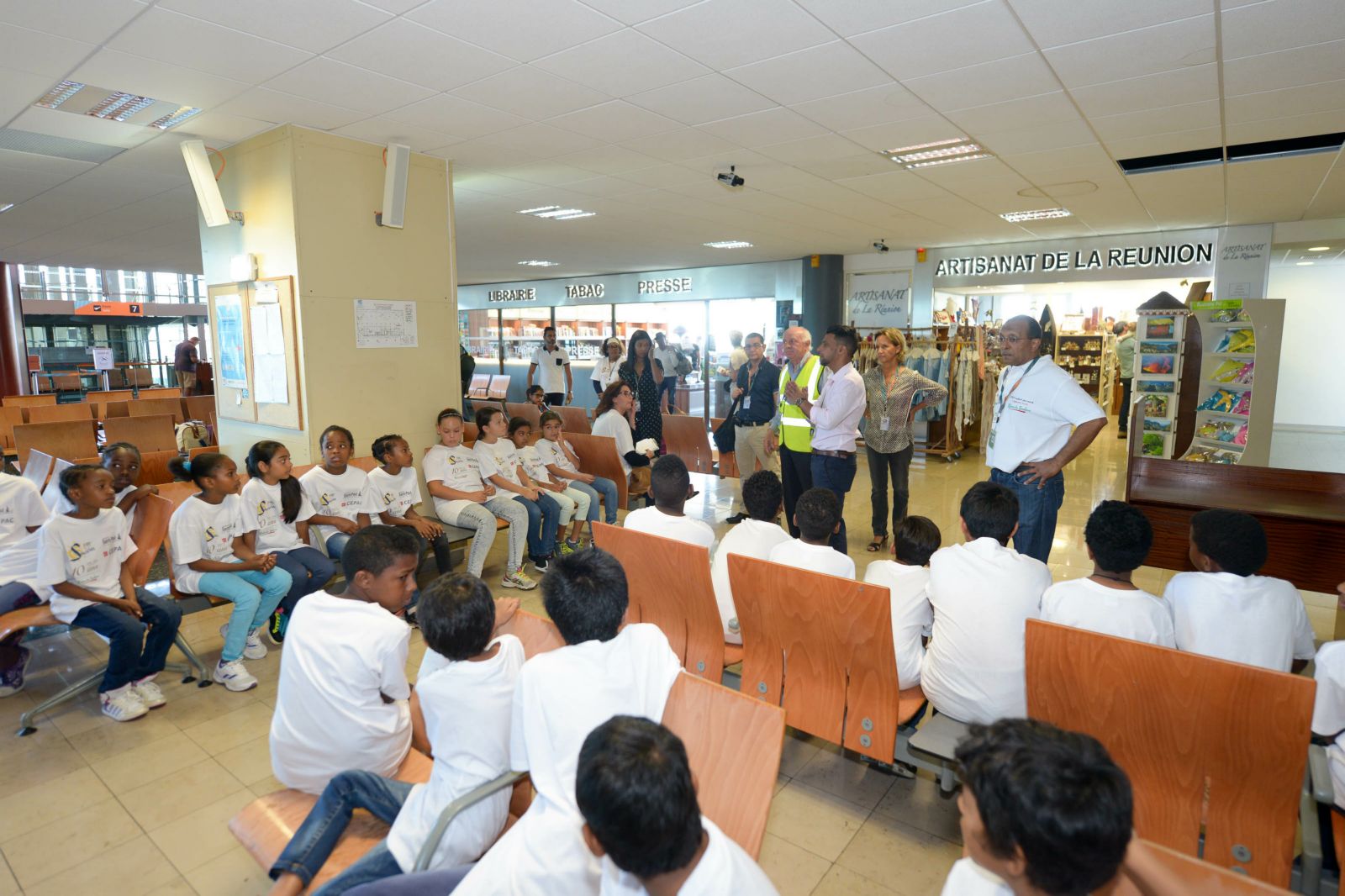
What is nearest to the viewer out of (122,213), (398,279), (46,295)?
(398,279)

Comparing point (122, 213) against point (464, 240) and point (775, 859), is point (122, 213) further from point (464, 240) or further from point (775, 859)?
point (775, 859)

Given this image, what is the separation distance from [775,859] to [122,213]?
345 inches

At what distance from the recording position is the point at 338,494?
4.23 metres

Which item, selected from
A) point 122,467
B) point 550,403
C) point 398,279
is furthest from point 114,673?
point 550,403

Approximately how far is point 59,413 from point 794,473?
779 centimetres

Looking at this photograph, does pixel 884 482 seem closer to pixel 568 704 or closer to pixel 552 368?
pixel 568 704

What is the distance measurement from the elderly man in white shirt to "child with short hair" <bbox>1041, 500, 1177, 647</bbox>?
243 centimetres

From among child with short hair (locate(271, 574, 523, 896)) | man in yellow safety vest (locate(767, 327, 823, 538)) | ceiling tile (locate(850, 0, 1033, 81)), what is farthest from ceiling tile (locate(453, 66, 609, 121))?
child with short hair (locate(271, 574, 523, 896))

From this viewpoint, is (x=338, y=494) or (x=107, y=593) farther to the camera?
(x=338, y=494)

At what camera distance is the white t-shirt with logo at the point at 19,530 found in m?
3.24

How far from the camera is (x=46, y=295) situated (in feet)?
65.6

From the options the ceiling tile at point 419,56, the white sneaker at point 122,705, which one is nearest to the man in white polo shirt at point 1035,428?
the ceiling tile at point 419,56

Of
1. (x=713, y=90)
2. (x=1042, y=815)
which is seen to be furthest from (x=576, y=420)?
(x=1042, y=815)

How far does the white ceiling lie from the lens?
304 centimetres
